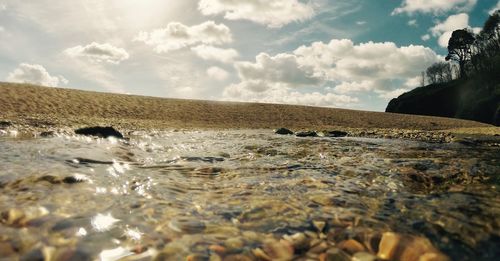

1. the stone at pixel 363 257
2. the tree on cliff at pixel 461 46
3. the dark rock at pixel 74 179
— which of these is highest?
the tree on cliff at pixel 461 46

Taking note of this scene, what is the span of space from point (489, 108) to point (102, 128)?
192ft

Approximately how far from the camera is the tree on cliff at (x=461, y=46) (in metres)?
75.5

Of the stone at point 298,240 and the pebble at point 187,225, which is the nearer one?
the stone at point 298,240

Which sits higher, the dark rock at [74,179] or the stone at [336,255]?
the dark rock at [74,179]

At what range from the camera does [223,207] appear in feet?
13.5

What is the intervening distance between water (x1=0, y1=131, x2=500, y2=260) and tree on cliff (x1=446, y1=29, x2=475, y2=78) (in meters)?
83.6

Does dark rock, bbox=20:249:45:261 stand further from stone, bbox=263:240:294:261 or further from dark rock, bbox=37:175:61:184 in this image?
dark rock, bbox=37:175:61:184

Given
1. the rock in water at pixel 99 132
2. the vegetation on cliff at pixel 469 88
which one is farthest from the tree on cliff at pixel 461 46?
the rock in water at pixel 99 132

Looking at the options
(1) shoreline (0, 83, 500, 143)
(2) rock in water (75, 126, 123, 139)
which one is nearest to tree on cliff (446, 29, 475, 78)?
(1) shoreline (0, 83, 500, 143)

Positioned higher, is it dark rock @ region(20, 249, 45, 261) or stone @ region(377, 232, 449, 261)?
dark rock @ region(20, 249, 45, 261)

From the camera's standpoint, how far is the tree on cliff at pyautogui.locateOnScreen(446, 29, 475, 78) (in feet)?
248

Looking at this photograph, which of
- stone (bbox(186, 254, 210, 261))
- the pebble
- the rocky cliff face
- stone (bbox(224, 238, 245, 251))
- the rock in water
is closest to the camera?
stone (bbox(186, 254, 210, 261))

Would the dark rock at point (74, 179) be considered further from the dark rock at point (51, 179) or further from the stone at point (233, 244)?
the stone at point (233, 244)

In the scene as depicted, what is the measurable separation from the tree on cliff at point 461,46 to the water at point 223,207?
83582 millimetres
